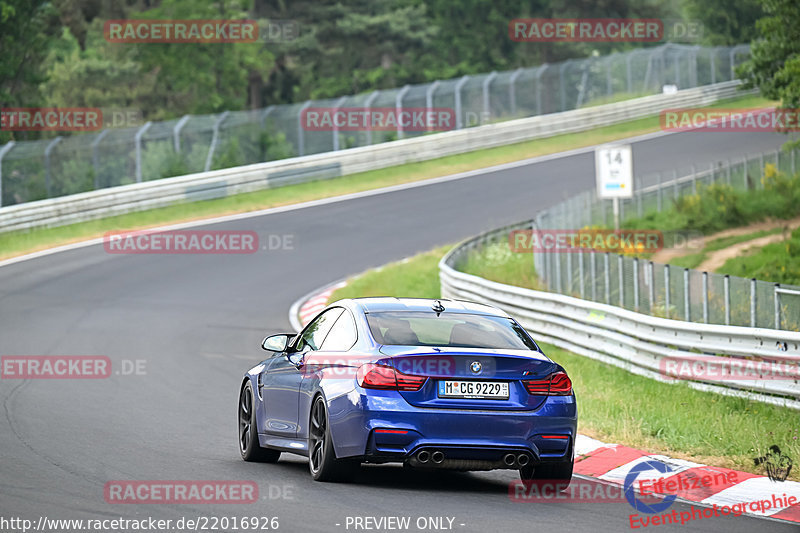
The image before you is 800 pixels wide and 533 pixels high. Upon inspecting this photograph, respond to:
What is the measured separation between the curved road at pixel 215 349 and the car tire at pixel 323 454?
0.13 metres

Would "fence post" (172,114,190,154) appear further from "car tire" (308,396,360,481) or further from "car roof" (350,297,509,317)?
"car tire" (308,396,360,481)

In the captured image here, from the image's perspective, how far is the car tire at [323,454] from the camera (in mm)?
9016

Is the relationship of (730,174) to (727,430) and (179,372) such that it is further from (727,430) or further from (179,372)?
(727,430)

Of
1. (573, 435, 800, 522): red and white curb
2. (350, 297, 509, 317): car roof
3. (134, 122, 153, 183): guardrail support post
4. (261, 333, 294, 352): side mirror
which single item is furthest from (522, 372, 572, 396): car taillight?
(134, 122, 153, 183): guardrail support post

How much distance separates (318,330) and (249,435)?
3.87 feet

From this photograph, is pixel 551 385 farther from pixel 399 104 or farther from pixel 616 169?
pixel 399 104

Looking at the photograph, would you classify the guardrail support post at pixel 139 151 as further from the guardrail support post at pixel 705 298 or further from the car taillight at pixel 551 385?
the car taillight at pixel 551 385

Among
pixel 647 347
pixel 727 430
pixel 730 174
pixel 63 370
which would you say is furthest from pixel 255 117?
pixel 727 430

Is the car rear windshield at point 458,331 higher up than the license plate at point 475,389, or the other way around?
the car rear windshield at point 458,331

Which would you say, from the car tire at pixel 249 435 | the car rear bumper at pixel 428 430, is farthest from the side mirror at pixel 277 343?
the car rear bumper at pixel 428 430

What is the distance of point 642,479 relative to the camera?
9.79 meters

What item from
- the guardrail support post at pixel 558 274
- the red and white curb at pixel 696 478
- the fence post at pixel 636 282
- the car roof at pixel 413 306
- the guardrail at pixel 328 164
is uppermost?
the car roof at pixel 413 306

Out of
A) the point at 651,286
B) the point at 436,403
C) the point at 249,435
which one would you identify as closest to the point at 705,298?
the point at 651,286

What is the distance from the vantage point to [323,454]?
9125 millimetres
